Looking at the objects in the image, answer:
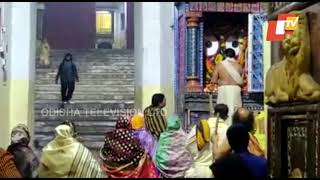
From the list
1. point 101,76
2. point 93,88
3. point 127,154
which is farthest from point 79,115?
point 127,154

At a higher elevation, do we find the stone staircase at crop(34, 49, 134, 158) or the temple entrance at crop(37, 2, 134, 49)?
the temple entrance at crop(37, 2, 134, 49)

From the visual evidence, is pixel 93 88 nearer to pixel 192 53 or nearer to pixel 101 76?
pixel 101 76

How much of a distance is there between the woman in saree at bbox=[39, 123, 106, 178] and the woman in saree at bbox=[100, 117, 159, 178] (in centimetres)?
28

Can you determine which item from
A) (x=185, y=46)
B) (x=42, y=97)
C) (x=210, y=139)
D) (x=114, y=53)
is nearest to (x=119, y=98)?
(x=42, y=97)

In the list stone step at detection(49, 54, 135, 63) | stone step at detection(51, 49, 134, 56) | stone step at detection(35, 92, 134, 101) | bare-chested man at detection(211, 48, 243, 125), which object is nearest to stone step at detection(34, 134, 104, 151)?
stone step at detection(35, 92, 134, 101)

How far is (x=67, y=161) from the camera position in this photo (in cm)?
595

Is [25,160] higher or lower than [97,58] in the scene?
lower

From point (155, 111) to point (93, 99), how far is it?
9.38 m

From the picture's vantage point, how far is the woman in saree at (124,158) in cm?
632

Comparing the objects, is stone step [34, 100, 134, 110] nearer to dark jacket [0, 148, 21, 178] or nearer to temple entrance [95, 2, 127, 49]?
temple entrance [95, 2, 127, 49]

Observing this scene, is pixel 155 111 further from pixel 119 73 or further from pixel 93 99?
pixel 119 73

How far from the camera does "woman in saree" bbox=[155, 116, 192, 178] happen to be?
7.04 m

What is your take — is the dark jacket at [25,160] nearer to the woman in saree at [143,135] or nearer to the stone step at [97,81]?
the woman in saree at [143,135]

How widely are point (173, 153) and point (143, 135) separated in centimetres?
115
